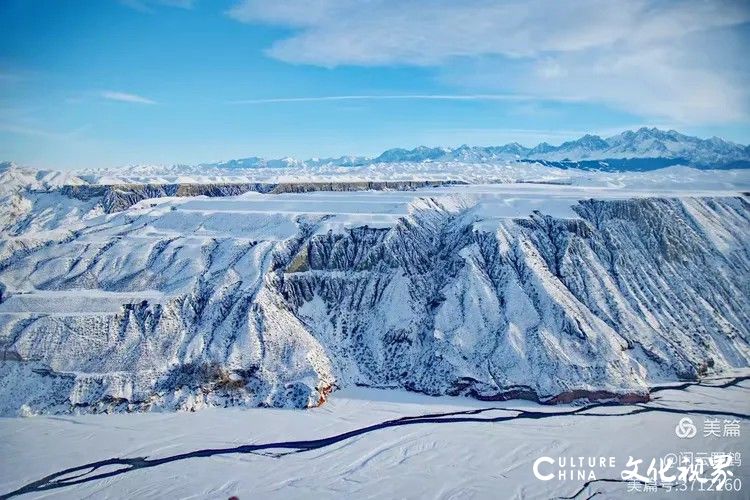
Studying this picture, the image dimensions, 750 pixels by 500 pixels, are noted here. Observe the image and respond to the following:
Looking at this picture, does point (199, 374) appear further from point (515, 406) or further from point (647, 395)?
point (647, 395)

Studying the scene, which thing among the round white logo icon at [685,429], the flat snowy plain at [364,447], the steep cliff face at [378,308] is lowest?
the flat snowy plain at [364,447]

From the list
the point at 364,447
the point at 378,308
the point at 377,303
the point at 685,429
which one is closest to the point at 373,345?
the point at 378,308

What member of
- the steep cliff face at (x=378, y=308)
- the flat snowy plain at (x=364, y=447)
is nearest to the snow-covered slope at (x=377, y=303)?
the steep cliff face at (x=378, y=308)

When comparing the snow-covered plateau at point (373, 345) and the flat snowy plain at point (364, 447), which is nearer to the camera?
the flat snowy plain at point (364, 447)

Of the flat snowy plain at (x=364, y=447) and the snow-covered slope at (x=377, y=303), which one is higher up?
the snow-covered slope at (x=377, y=303)

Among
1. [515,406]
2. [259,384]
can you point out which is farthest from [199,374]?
[515,406]

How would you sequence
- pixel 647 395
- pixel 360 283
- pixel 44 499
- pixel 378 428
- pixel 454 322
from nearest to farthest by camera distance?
pixel 44 499 → pixel 378 428 → pixel 647 395 → pixel 454 322 → pixel 360 283

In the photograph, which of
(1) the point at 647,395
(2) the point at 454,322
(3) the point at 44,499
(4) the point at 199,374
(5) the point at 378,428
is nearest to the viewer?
(3) the point at 44,499

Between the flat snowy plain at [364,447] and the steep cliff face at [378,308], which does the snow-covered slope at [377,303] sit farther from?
the flat snowy plain at [364,447]
